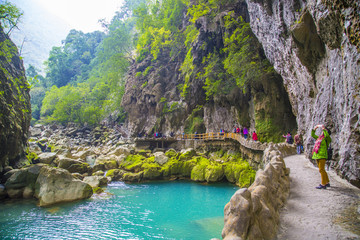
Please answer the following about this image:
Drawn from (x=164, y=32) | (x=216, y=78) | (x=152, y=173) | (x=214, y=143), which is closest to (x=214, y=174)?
(x=152, y=173)

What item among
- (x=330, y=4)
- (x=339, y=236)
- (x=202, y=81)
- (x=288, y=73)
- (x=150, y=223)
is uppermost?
(x=202, y=81)

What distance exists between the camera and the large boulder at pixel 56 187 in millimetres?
13055

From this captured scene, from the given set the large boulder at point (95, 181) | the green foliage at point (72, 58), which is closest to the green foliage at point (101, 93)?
the green foliage at point (72, 58)

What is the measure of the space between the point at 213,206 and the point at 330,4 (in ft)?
39.1

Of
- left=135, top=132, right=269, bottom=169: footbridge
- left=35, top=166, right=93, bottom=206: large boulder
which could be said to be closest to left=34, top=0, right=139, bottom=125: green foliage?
left=135, top=132, right=269, bottom=169: footbridge

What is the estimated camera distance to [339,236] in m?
3.77

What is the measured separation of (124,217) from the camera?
1199cm

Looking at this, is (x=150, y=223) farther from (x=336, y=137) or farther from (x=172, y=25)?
(x=172, y=25)

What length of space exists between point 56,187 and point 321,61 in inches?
606

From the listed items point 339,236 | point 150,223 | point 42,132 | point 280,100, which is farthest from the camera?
point 42,132

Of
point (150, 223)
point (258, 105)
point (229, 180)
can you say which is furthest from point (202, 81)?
point (150, 223)

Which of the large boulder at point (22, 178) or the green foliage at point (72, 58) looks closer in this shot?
the large boulder at point (22, 178)

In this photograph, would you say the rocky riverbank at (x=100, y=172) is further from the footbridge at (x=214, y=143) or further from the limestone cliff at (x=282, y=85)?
the limestone cliff at (x=282, y=85)

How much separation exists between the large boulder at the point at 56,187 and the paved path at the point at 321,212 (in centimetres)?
1206
